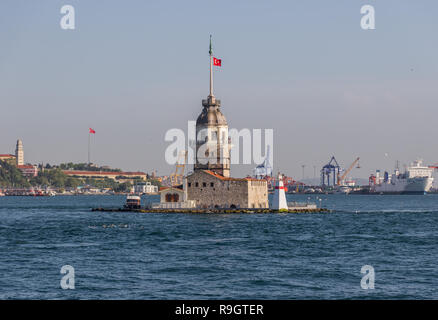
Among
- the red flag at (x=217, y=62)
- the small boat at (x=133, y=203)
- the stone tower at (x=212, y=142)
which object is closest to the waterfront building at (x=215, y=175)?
the stone tower at (x=212, y=142)

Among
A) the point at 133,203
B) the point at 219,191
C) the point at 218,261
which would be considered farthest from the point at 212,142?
the point at 218,261

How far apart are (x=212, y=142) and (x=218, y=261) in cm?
6096

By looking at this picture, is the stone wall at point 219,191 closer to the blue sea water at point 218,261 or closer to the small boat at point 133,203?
the small boat at point 133,203

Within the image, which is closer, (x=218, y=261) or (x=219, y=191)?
(x=218, y=261)

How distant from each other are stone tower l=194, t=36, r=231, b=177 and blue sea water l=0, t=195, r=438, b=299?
27.4 m

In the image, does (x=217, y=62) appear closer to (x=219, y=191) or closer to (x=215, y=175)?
(x=215, y=175)

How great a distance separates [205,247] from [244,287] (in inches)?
807

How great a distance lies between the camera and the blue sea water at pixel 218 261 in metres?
36.2

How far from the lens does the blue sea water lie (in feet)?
119

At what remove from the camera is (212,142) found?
4259 inches

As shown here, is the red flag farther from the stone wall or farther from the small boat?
the small boat

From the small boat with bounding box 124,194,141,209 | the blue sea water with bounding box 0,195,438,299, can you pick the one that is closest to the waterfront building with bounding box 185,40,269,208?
the small boat with bounding box 124,194,141,209

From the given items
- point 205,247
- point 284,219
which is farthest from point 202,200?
point 205,247

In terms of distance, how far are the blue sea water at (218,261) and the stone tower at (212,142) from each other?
90.0ft
